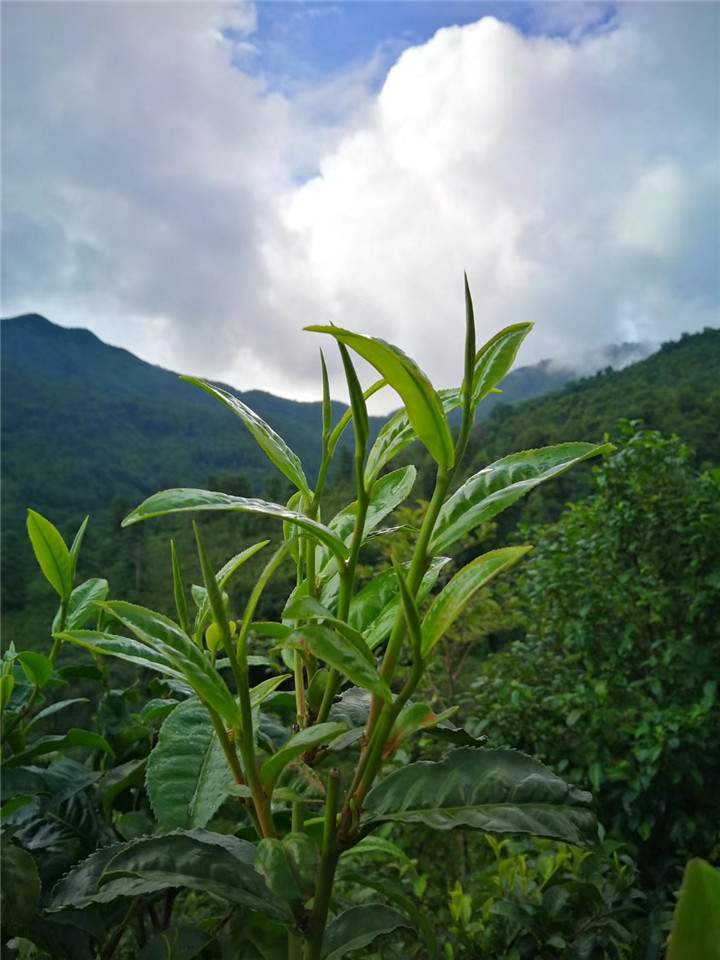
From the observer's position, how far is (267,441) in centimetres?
67

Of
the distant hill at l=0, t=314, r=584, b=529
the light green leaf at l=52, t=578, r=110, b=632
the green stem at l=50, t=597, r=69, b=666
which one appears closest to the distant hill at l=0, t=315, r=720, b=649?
the distant hill at l=0, t=314, r=584, b=529

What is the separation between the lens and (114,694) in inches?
48.3

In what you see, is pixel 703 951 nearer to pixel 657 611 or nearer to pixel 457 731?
pixel 457 731

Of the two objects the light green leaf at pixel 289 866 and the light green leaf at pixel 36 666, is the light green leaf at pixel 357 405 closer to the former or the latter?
the light green leaf at pixel 289 866

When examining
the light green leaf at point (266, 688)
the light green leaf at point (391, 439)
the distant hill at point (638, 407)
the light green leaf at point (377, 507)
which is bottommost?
the light green leaf at point (266, 688)

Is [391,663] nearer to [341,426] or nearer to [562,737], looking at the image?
[341,426]

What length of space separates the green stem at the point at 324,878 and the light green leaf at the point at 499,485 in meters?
0.24

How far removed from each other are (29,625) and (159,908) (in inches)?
1039

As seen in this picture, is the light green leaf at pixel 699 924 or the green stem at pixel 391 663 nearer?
the light green leaf at pixel 699 924

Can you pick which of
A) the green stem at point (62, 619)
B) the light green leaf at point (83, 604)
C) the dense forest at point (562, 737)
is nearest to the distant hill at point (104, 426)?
the dense forest at point (562, 737)

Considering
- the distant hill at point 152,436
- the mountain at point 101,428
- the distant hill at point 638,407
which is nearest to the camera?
the distant hill at point 638,407

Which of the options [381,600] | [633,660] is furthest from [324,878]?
[633,660]

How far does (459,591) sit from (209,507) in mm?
242

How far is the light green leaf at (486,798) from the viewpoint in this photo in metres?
0.58
